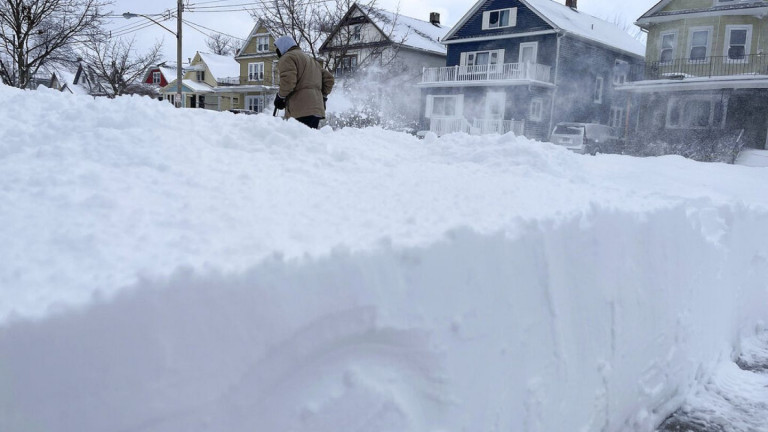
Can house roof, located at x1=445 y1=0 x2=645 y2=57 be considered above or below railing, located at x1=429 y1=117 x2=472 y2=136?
above

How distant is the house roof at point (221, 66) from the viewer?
46781 mm

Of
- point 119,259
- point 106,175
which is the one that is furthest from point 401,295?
point 106,175

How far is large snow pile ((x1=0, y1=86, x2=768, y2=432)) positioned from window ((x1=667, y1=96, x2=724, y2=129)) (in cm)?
2037

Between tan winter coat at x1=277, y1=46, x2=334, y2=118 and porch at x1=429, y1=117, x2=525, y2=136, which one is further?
porch at x1=429, y1=117, x2=525, y2=136

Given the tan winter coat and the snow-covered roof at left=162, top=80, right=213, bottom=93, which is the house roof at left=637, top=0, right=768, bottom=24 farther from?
the snow-covered roof at left=162, top=80, right=213, bottom=93

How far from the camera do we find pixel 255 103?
43219 mm

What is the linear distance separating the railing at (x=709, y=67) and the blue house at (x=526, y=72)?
13.2 ft

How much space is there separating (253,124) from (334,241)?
5.53 feet

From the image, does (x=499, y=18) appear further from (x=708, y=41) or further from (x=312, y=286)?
(x=312, y=286)

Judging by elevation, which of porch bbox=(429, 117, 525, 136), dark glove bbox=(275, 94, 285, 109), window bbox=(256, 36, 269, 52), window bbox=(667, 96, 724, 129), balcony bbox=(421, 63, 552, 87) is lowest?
dark glove bbox=(275, 94, 285, 109)

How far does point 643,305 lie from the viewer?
291 cm

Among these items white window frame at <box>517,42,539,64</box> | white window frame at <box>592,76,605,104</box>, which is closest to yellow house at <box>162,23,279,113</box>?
white window frame at <box>517,42,539,64</box>

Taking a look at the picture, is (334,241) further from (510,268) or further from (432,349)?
(510,268)

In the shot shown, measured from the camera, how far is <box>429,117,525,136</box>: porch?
2492 cm
